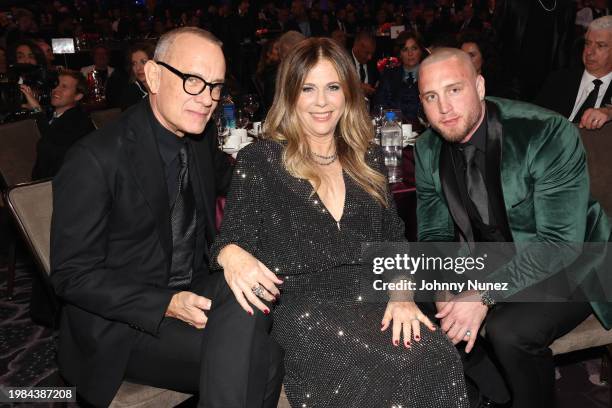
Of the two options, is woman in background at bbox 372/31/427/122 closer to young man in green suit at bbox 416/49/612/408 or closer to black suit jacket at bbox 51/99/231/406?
young man in green suit at bbox 416/49/612/408

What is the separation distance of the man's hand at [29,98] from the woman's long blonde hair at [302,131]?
318cm

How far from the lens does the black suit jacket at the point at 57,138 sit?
3.20 meters

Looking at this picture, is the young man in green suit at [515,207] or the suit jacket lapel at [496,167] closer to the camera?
the young man in green suit at [515,207]

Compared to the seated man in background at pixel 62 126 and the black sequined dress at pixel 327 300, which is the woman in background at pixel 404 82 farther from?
the black sequined dress at pixel 327 300

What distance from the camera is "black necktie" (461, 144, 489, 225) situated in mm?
2172

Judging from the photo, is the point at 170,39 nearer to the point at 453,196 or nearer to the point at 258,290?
the point at 258,290

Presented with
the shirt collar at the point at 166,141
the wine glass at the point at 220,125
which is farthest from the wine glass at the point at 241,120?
the shirt collar at the point at 166,141

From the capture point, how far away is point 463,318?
1966 millimetres

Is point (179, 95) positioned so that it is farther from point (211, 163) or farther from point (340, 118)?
point (340, 118)

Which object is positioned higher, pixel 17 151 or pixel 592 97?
pixel 592 97

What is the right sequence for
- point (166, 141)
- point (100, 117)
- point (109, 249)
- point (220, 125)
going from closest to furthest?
point (109, 249)
point (166, 141)
point (220, 125)
point (100, 117)

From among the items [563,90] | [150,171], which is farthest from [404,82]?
[150,171]

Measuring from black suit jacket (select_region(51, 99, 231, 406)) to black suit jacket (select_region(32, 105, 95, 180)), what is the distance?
4.75 feet

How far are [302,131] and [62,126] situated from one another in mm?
1918
